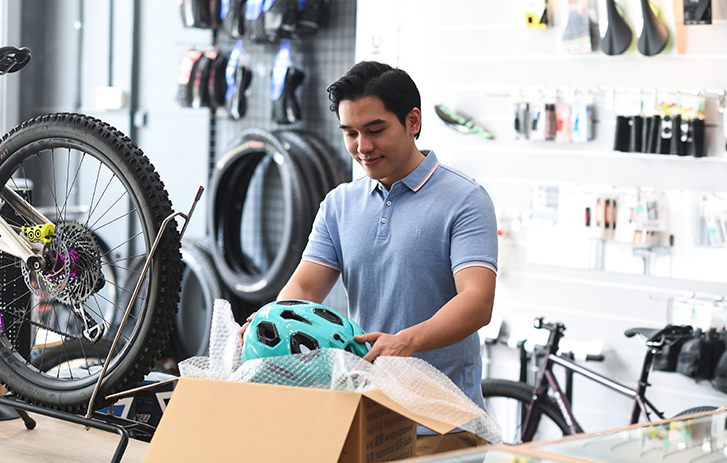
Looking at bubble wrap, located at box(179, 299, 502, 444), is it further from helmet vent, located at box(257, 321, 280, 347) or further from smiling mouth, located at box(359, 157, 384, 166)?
smiling mouth, located at box(359, 157, 384, 166)

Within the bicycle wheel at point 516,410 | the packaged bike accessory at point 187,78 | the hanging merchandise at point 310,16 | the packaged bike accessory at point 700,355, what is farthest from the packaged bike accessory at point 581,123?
the packaged bike accessory at point 187,78

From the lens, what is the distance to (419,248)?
1771 mm

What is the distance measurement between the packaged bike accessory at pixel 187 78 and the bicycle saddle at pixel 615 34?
2.48 metres

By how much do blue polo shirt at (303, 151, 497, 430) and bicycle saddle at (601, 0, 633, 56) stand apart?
195 cm

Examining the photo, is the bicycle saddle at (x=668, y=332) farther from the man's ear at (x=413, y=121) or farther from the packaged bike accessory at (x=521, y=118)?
the man's ear at (x=413, y=121)

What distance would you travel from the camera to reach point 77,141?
1.56 meters

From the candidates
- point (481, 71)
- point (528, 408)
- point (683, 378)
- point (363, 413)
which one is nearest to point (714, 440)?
point (363, 413)

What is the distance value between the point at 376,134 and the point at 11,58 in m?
0.87

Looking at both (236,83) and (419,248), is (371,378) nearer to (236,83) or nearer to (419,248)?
(419,248)

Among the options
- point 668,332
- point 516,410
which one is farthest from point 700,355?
point 516,410

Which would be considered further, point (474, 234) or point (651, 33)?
point (651, 33)

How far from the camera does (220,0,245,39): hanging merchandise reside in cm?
452

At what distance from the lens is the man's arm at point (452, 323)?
4.65 feet

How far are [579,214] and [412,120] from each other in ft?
6.68
